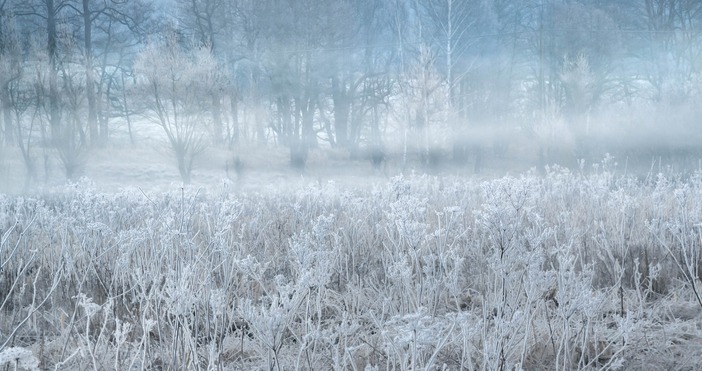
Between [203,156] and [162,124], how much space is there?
310cm

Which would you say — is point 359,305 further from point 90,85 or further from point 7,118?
point 90,85

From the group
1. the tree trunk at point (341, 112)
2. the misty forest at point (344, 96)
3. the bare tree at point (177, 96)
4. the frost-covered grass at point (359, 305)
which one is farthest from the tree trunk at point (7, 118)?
the frost-covered grass at point (359, 305)

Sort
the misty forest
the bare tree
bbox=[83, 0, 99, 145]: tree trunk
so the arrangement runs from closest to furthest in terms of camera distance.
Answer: the misty forest < the bare tree < bbox=[83, 0, 99, 145]: tree trunk

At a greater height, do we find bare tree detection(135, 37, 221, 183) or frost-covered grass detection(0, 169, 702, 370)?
bare tree detection(135, 37, 221, 183)

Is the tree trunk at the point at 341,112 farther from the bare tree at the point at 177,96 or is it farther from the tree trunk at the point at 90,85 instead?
the tree trunk at the point at 90,85

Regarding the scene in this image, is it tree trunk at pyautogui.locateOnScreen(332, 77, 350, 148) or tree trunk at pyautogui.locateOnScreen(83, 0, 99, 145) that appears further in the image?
tree trunk at pyautogui.locateOnScreen(332, 77, 350, 148)

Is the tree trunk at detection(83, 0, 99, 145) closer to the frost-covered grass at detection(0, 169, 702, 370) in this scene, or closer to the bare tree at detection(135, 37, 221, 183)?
the bare tree at detection(135, 37, 221, 183)

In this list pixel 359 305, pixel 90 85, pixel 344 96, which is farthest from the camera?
pixel 344 96

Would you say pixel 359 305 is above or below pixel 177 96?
below

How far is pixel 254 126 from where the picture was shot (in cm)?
2127

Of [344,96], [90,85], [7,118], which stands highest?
[344,96]

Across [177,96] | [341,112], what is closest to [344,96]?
[341,112]

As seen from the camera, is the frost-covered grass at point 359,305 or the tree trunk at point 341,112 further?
the tree trunk at point 341,112

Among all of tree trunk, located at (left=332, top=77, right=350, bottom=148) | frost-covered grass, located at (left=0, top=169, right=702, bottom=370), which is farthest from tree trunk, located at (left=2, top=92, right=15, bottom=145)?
frost-covered grass, located at (left=0, top=169, right=702, bottom=370)
